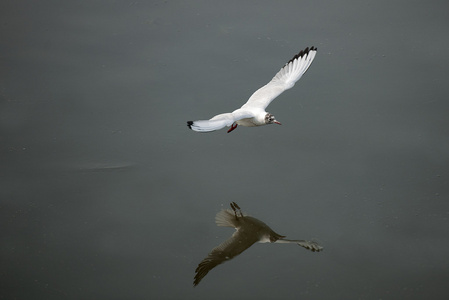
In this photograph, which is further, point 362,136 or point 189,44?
point 189,44

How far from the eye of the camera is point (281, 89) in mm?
4891

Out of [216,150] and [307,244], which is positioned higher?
[216,150]

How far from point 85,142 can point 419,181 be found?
2.64 m

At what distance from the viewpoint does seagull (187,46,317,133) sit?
13.5 ft

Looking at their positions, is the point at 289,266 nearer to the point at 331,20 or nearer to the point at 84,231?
A: the point at 84,231

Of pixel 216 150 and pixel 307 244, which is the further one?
pixel 216 150

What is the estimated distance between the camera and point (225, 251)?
378cm

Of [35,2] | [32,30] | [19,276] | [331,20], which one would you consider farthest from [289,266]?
[35,2]

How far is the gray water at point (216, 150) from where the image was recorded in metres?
3.67

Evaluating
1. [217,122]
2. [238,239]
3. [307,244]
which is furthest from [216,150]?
[307,244]

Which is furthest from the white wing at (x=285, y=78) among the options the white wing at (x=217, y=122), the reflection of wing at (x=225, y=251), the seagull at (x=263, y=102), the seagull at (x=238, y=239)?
the reflection of wing at (x=225, y=251)

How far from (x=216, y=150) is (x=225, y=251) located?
107 centimetres

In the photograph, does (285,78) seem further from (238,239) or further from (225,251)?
(225,251)

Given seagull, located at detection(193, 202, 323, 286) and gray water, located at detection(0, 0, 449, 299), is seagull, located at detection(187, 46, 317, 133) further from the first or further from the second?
seagull, located at detection(193, 202, 323, 286)
